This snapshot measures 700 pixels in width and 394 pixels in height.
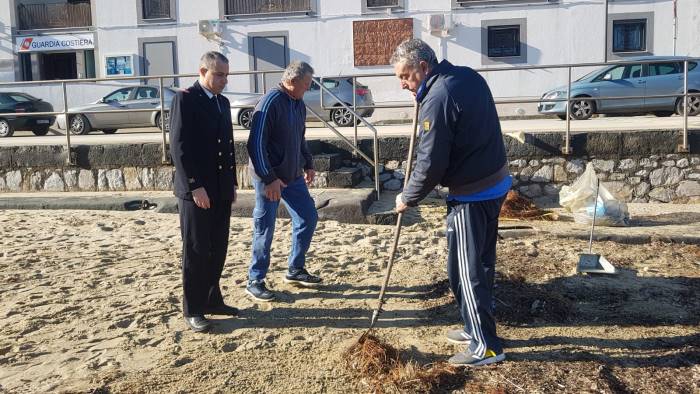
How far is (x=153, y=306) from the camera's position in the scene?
493cm

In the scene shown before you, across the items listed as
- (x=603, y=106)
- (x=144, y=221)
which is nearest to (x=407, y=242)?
(x=144, y=221)

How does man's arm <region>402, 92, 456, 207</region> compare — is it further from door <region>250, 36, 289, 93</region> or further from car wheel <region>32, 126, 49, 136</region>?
door <region>250, 36, 289, 93</region>

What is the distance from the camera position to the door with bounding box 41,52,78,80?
2628cm

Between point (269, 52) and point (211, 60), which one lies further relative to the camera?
point (269, 52)

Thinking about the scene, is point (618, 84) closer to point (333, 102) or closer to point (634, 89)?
point (634, 89)

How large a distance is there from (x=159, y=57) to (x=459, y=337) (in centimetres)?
2244

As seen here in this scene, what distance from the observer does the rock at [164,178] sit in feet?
32.7

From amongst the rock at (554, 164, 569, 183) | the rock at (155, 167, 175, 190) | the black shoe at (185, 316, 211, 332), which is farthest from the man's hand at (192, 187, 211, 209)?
the rock at (554, 164, 569, 183)

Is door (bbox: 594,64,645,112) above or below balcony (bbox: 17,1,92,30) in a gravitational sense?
below

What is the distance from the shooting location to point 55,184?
406 inches

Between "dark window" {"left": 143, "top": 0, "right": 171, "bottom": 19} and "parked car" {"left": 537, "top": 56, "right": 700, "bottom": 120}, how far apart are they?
48.7 ft

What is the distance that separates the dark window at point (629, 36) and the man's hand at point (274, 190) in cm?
2056

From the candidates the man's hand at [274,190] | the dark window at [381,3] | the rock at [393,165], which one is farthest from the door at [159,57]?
the man's hand at [274,190]


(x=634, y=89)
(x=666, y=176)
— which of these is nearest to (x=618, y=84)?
(x=634, y=89)
